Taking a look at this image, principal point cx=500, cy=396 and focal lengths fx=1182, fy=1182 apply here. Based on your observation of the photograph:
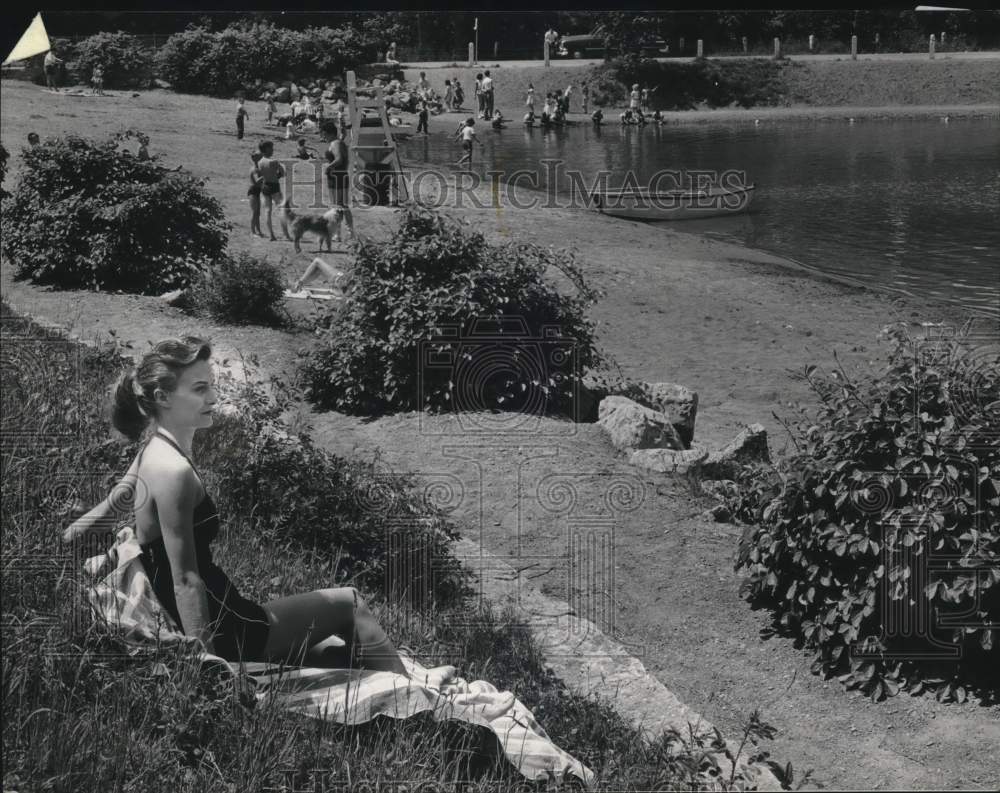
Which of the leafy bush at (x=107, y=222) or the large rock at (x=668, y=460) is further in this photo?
the leafy bush at (x=107, y=222)

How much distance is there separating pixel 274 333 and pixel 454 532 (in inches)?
189

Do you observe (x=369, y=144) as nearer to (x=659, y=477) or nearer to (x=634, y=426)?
(x=634, y=426)

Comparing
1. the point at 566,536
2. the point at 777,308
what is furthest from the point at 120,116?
the point at 777,308

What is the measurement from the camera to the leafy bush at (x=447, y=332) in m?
8.66

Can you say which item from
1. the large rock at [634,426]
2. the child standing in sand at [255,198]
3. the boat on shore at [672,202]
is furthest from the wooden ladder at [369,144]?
the boat on shore at [672,202]

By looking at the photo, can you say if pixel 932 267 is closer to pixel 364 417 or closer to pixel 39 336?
pixel 364 417

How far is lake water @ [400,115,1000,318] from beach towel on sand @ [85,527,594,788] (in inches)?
412

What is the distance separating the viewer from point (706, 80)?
1767 centimetres

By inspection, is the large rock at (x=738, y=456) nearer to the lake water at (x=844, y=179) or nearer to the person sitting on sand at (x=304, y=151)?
the person sitting on sand at (x=304, y=151)

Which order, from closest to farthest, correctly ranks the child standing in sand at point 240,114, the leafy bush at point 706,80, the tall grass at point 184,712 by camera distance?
the tall grass at point 184,712, the child standing in sand at point 240,114, the leafy bush at point 706,80

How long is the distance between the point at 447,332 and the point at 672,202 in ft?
47.9

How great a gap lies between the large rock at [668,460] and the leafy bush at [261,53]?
3253mm

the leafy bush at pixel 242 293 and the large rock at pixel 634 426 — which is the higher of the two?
the leafy bush at pixel 242 293

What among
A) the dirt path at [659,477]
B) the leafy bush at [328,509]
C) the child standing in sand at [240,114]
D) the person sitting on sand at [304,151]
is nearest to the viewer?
the dirt path at [659,477]
